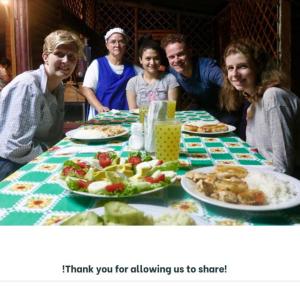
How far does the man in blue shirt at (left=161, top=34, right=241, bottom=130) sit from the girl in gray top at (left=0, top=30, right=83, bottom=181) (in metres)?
0.72

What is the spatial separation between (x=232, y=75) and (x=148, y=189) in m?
0.85

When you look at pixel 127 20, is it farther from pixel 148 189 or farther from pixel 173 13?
pixel 148 189

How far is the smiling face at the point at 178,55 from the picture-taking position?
196 centimetres

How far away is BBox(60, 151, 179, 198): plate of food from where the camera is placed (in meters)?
0.56

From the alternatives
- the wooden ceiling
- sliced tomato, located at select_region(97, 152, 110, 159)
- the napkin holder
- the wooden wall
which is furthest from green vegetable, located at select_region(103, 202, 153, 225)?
the wooden ceiling

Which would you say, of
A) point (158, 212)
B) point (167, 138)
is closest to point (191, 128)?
point (167, 138)

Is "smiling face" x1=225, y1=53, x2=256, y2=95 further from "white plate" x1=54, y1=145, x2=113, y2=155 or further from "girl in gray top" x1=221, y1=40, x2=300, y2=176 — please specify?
"white plate" x1=54, y1=145, x2=113, y2=155

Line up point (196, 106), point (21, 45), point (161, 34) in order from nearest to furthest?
1. point (196, 106)
2. point (21, 45)
3. point (161, 34)

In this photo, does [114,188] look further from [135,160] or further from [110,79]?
[110,79]

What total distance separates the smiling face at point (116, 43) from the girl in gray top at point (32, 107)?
884mm

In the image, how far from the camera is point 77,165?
680mm

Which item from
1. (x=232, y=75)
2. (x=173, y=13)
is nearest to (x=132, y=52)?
(x=173, y=13)

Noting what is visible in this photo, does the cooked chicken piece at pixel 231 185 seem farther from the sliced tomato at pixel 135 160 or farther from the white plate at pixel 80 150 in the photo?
the white plate at pixel 80 150
